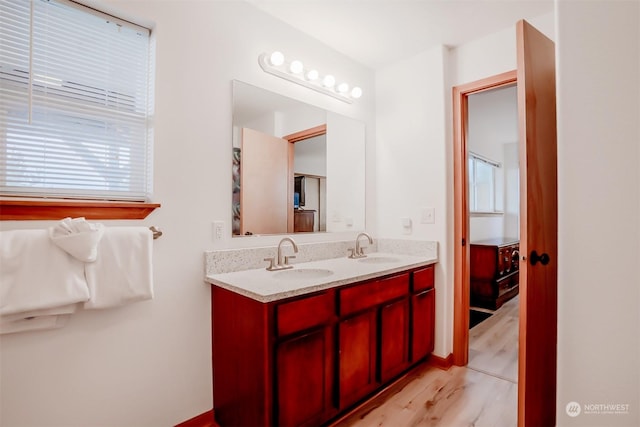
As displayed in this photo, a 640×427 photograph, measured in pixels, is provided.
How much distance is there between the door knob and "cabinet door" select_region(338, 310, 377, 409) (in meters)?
0.86

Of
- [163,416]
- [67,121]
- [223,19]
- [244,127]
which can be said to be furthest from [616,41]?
[163,416]

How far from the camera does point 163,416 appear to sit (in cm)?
151

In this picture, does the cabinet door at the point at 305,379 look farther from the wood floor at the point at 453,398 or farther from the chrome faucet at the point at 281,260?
the chrome faucet at the point at 281,260

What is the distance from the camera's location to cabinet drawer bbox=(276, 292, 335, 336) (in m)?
1.35

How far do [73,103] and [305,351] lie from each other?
151cm

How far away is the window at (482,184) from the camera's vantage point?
4.39 m

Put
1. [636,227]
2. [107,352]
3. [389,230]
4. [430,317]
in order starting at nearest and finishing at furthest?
[636,227] < [107,352] < [430,317] < [389,230]

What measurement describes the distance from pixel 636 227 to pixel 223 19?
1.99 meters

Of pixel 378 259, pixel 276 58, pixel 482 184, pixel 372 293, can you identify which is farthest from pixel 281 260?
pixel 482 184

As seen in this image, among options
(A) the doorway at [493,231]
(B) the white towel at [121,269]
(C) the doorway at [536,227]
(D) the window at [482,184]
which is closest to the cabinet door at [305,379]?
(B) the white towel at [121,269]

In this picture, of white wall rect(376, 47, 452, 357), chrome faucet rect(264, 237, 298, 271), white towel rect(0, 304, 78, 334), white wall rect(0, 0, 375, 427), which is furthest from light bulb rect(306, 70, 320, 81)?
white towel rect(0, 304, 78, 334)

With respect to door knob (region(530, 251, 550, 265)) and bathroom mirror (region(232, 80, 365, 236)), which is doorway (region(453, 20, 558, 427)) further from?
bathroom mirror (region(232, 80, 365, 236))

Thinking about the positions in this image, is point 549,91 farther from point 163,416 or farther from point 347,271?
point 163,416

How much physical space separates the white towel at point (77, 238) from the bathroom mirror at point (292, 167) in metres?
0.70
